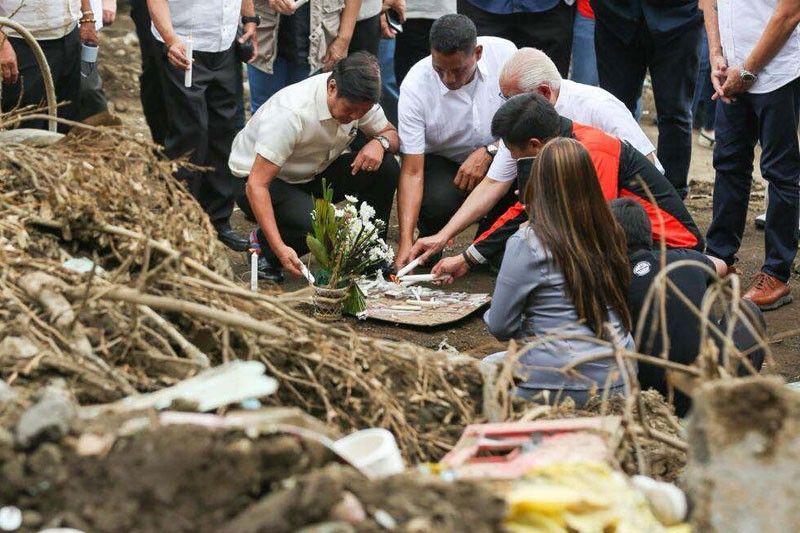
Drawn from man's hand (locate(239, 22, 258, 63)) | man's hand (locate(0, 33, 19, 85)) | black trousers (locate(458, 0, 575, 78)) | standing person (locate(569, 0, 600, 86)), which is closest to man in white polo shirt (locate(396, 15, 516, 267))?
black trousers (locate(458, 0, 575, 78))

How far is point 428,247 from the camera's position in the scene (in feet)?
19.2

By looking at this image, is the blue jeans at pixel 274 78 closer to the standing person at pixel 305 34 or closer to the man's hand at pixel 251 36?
the standing person at pixel 305 34

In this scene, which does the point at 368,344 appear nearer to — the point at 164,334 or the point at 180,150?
the point at 164,334

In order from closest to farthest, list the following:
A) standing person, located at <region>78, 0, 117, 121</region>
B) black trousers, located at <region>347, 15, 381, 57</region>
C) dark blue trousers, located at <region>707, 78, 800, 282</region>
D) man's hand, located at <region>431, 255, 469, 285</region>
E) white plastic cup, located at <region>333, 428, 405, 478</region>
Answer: white plastic cup, located at <region>333, 428, 405, 478</region>, man's hand, located at <region>431, 255, 469, 285</region>, dark blue trousers, located at <region>707, 78, 800, 282</region>, standing person, located at <region>78, 0, 117, 121</region>, black trousers, located at <region>347, 15, 381, 57</region>

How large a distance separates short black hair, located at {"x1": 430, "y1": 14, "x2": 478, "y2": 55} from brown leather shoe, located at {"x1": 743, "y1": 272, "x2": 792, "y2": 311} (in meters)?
1.80

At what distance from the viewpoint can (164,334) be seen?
3229 millimetres

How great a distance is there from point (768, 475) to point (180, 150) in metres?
4.54

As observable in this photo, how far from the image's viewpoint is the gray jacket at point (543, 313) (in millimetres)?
3842

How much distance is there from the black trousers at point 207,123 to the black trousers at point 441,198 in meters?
0.99

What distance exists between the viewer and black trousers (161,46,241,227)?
6.30m

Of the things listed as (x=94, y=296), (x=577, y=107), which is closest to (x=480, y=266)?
(x=577, y=107)

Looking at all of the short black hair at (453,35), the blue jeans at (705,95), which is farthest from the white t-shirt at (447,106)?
the blue jeans at (705,95)

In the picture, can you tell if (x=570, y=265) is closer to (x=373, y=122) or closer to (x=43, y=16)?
(x=373, y=122)

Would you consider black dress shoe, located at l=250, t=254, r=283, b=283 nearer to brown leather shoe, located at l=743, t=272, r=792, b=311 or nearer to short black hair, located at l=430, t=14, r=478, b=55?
short black hair, located at l=430, t=14, r=478, b=55
